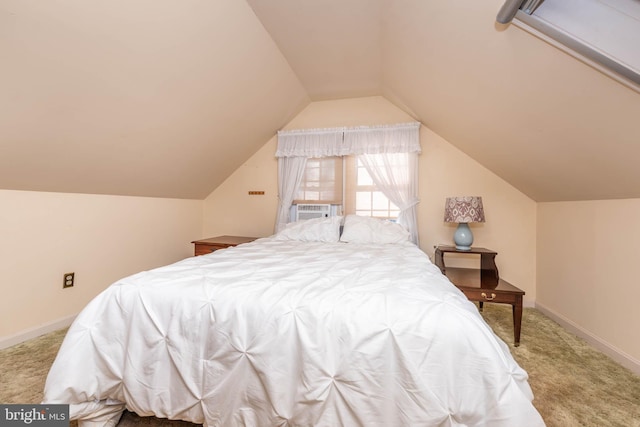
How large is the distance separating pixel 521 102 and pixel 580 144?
407mm

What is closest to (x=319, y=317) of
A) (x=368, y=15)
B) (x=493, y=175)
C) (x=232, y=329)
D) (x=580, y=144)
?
(x=232, y=329)

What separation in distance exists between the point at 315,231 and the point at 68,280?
2.16m

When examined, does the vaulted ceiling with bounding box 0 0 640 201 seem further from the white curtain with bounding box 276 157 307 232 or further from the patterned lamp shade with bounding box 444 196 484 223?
the white curtain with bounding box 276 157 307 232

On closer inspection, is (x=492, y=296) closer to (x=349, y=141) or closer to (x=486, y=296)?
(x=486, y=296)

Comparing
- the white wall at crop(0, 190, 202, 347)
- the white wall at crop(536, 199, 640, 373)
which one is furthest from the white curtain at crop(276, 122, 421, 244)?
the white wall at crop(0, 190, 202, 347)

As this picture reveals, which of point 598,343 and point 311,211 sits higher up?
point 311,211

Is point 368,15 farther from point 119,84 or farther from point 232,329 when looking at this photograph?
point 232,329

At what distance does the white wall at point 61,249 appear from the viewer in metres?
1.87

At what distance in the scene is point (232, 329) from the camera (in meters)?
1.05

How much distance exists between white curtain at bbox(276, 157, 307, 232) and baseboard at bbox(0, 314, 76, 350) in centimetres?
207

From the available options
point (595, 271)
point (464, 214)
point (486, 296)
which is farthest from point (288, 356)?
point (595, 271)

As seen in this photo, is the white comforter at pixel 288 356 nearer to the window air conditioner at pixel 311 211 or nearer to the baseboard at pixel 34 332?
the baseboard at pixel 34 332

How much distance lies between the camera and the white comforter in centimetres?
88

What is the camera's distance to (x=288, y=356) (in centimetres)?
99
